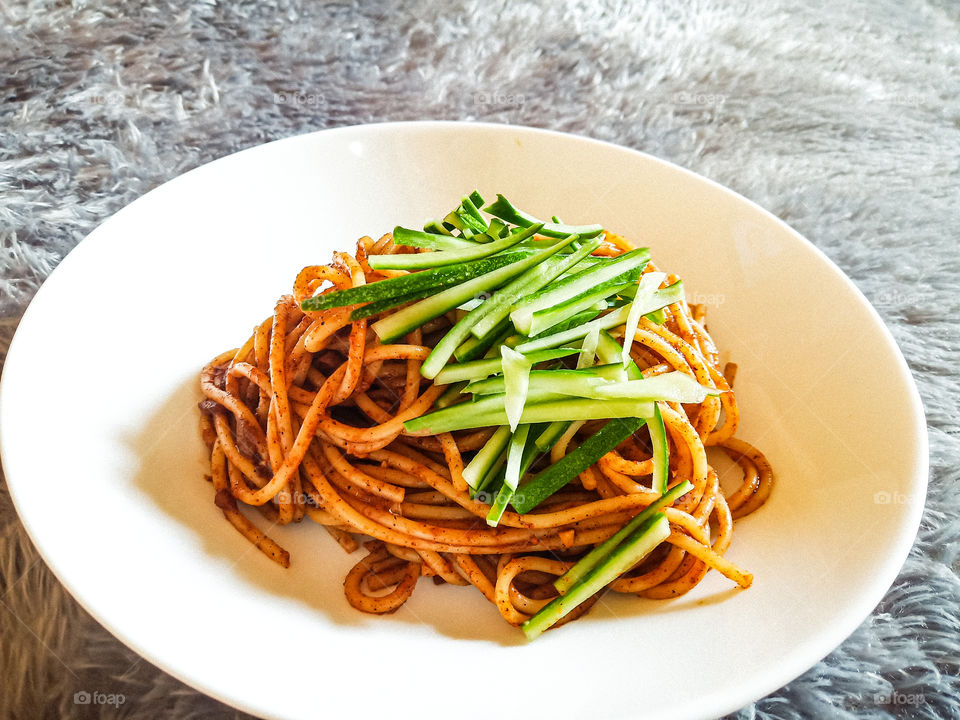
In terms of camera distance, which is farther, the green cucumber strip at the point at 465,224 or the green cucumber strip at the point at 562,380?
the green cucumber strip at the point at 465,224

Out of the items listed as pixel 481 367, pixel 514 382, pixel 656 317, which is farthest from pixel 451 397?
pixel 656 317

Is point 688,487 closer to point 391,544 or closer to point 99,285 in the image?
point 391,544

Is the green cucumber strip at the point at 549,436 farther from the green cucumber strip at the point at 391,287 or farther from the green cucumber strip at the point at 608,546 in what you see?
the green cucumber strip at the point at 391,287

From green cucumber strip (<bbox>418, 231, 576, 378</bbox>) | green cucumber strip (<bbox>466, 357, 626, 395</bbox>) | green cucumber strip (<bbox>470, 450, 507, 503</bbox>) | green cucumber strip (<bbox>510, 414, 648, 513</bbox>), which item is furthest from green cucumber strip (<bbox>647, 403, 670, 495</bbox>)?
green cucumber strip (<bbox>418, 231, 576, 378</bbox>)

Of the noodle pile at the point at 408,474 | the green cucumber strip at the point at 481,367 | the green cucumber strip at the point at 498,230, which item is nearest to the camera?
the green cucumber strip at the point at 481,367

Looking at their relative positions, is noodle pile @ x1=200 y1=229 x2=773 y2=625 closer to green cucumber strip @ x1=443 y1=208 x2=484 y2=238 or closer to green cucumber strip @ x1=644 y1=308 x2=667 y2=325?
green cucumber strip @ x1=644 y1=308 x2=667 y2=325

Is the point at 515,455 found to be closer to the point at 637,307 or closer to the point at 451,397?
the point at 451,397

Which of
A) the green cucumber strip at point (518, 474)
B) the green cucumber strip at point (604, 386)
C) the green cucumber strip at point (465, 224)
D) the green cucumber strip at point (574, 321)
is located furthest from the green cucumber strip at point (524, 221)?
the green cucumber strip at point (518, 474)
